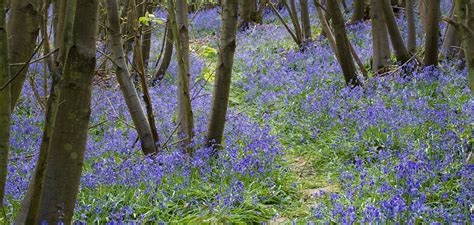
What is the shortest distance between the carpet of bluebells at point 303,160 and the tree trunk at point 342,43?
0.28 m

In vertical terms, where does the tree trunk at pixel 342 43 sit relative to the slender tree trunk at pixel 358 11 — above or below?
below

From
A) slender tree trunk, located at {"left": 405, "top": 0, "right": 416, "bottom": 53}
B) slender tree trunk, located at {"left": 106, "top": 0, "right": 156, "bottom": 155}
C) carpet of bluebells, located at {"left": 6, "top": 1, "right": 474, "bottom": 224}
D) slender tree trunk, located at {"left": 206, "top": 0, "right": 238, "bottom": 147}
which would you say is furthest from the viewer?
slender tree trunk, located at {"left": 405, "top": 0, "right": 416, "bottom": 53}

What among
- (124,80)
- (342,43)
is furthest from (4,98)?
(342,43)

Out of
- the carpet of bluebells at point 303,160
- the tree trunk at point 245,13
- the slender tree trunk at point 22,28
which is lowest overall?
the carpet of bluebells at point 303,160

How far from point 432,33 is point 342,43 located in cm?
125

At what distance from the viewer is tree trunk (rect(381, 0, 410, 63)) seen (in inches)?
310

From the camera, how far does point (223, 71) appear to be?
527cm

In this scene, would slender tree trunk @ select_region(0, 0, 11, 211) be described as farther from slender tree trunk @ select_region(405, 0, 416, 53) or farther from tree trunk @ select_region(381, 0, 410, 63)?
slender tree trunk @ select_region(405, 0, 416, 53)

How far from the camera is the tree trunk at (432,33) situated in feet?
22.9

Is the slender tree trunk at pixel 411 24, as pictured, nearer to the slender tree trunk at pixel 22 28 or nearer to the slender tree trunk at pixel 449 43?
the slender tree trunk at pixel 449 43

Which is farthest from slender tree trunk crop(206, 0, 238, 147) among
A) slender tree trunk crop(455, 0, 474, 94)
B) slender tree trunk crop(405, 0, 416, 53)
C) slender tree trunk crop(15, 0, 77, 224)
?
slender tree trunk crop(405, 0, 416, 53)

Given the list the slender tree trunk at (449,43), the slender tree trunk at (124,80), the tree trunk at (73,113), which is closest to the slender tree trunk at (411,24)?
the slender tree trunk at (449,43)

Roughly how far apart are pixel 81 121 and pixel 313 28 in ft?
44.7

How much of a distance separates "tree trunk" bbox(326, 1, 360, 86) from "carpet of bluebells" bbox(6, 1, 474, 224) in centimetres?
28
